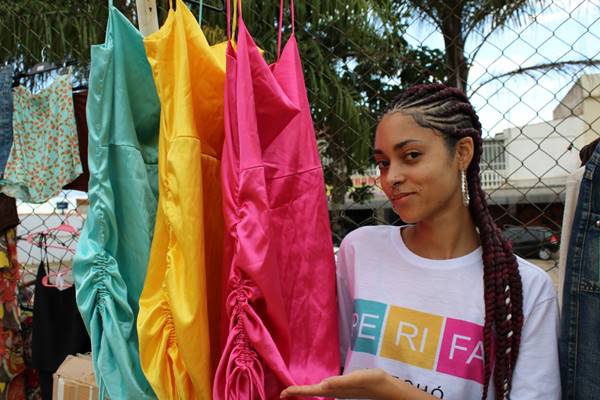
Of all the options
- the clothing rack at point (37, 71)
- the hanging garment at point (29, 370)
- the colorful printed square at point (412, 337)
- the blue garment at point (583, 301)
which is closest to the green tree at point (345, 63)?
the clothing rack at point (37, 71)

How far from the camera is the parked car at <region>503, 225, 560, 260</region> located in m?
1.63

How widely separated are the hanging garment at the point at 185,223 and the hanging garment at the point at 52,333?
1083mm

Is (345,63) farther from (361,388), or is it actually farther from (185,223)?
(361,388)

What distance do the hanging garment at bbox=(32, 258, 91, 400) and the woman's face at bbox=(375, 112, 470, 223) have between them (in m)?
1.43

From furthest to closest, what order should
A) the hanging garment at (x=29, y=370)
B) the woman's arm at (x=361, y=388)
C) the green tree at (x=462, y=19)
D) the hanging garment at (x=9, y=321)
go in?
the hanging garment at (x=29, y=370), the hanging garment at (x=9, y=321), the green tree at (x=462, y=19), the woman's arm at (x=361, y=388)

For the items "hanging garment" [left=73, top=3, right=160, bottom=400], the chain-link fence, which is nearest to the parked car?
the chain-link fence

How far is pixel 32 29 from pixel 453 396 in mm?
2646

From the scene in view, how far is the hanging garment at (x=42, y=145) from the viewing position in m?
1.70

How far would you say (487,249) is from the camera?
38.9 inches

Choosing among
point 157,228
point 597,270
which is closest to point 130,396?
point 157,228

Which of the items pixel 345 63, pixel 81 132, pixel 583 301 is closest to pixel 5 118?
pixel 81 132

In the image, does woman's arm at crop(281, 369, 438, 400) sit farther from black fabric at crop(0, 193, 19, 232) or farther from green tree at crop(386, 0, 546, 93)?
black fabric at crop(0, 193, 19, 232)

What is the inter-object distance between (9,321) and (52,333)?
1.05 feet

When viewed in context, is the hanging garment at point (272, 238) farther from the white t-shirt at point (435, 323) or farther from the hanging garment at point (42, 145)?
the hanging garment at point (42, 145)
